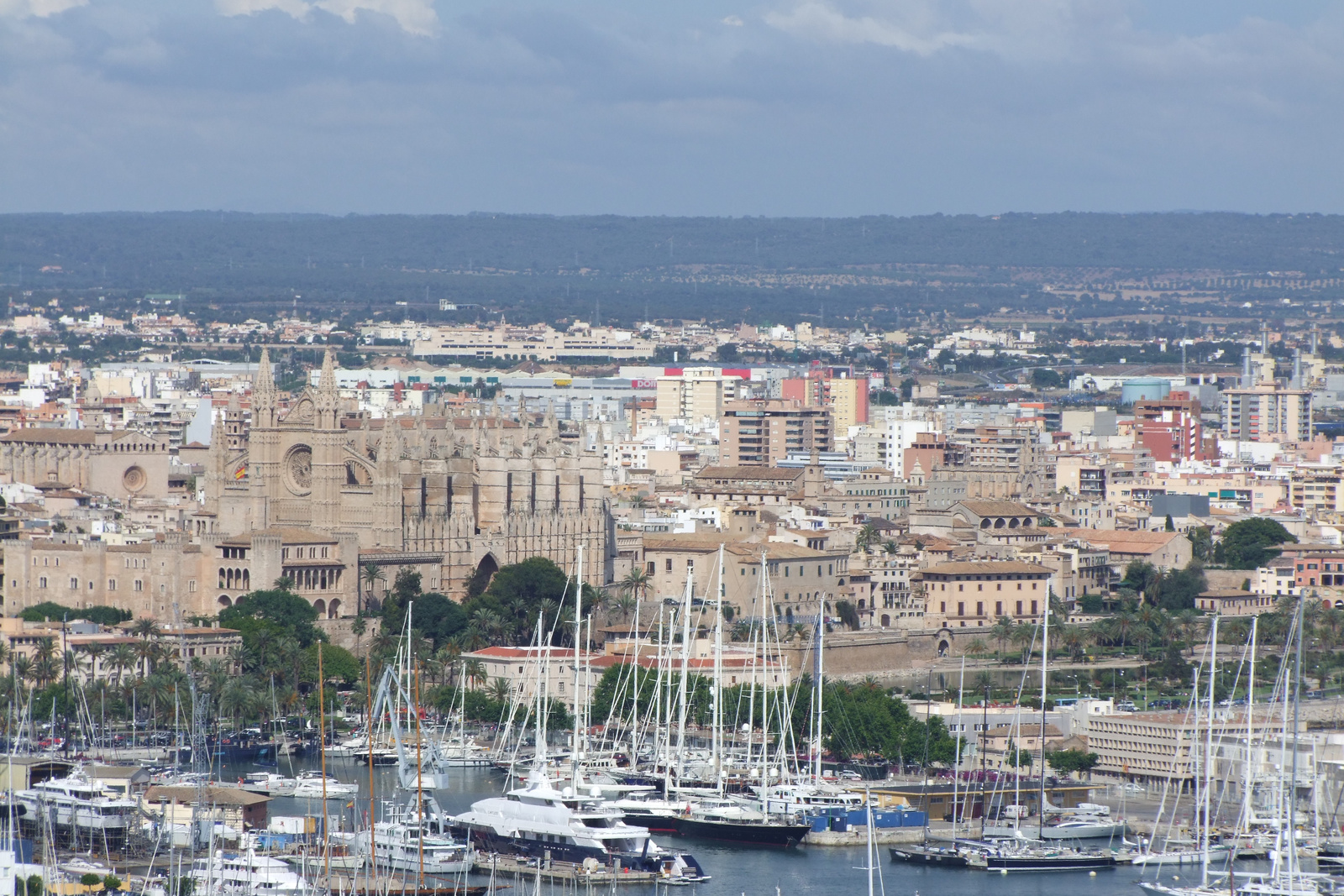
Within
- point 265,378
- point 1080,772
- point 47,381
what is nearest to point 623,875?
point 1080,772

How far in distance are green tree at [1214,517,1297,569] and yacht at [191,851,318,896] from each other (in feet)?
185

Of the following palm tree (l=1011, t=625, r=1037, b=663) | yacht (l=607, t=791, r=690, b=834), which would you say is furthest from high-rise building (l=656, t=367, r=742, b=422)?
yacht (l=607, t=791, r=690, b=834)

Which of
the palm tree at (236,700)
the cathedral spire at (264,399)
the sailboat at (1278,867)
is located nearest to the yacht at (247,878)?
the sailboat at (1278,867)

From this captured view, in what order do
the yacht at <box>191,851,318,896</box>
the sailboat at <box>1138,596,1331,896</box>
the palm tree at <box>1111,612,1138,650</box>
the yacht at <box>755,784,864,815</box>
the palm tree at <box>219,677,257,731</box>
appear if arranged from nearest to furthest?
the yacht at <box>191,851,318,896</box>, the sailboat at <box>1138,596,1331,896</box>, the yacht at <box>755,784,864,815</box>, the palm tree at <box>219,677,257,731</box>, the palm tree at <box>1111,612,1138,650</box>

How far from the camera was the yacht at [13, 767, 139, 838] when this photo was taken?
4950 centimetres

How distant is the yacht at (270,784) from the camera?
58375 millimetres

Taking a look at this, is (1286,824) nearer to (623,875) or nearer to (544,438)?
(623,875)

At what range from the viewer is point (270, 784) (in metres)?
58.9

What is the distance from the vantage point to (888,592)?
88750mm

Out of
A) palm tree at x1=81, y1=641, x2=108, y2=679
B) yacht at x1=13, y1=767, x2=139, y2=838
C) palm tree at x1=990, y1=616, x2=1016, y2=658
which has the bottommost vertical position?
palm tree at x1=990, y1=616, x2=1016, y2=658

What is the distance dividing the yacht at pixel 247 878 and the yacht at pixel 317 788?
1071 centimetres

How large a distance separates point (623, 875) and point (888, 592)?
38557 mm

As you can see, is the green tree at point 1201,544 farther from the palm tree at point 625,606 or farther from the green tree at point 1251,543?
the palm tree at point 625,606

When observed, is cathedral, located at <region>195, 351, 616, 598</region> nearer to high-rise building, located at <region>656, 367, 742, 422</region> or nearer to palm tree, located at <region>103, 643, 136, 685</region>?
palm tree, located at <region>103, 643, 136, 685</region>
